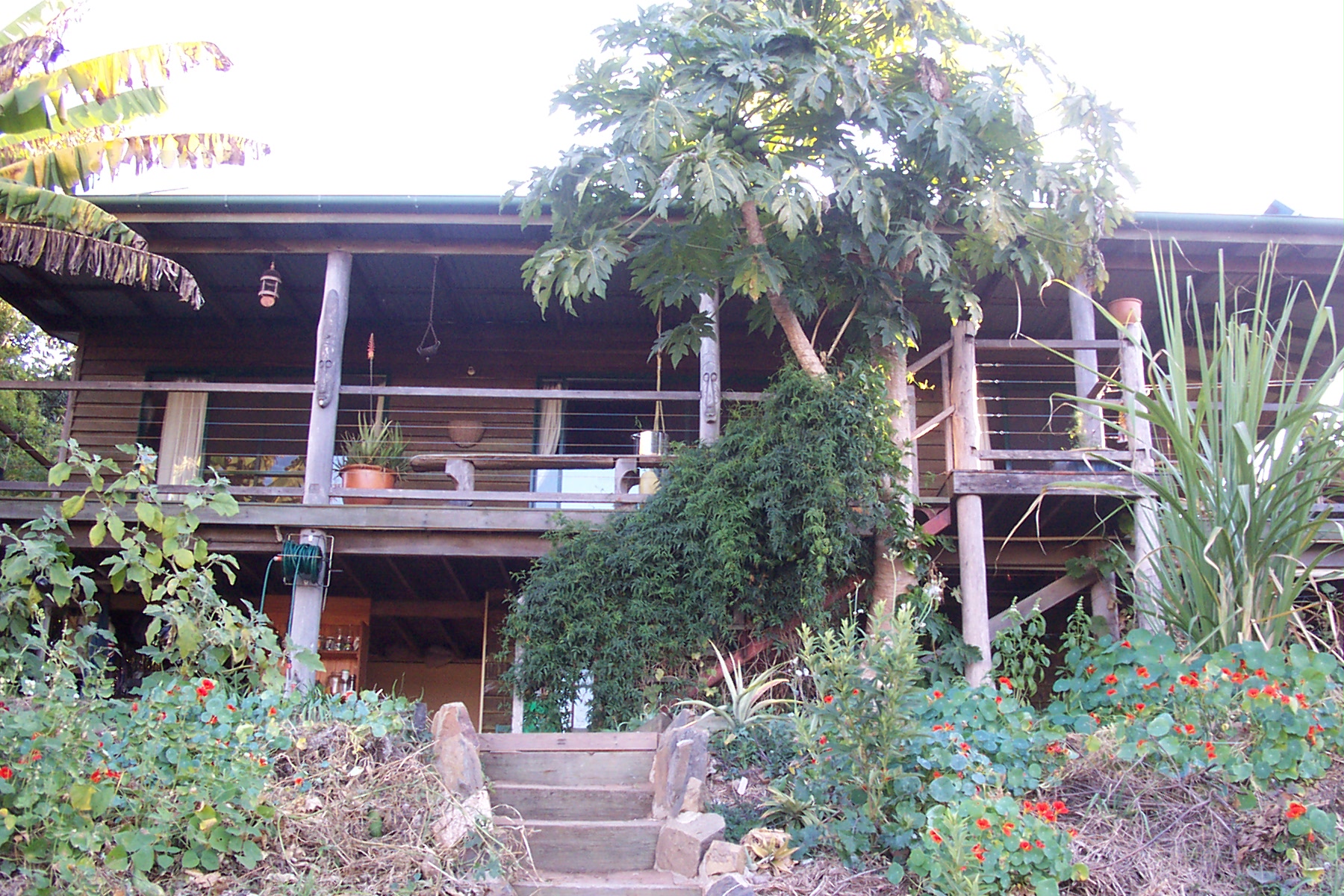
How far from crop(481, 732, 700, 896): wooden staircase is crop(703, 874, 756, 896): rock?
0.15 metres

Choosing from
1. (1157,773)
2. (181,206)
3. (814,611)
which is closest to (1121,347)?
(814,611)

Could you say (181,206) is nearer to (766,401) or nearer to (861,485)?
(766,401)

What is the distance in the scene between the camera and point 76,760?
3539mm

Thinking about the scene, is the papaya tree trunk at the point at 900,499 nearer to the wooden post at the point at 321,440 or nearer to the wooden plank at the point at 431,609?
the wooden post at the point at 321,440

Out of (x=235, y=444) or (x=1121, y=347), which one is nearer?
(x=1121, y=347)

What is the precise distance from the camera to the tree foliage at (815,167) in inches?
241

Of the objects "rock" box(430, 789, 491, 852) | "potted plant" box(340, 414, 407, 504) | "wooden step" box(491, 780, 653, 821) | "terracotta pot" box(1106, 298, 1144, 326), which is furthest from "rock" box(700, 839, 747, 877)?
"terracotta pot" box(1106, 298, 1144, 326)

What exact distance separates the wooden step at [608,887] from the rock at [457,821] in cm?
30

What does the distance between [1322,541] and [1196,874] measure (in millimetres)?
4802

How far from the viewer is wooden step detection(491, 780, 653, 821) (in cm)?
489

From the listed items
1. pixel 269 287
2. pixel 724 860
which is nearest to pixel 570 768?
pixel 724 860

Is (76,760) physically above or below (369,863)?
above

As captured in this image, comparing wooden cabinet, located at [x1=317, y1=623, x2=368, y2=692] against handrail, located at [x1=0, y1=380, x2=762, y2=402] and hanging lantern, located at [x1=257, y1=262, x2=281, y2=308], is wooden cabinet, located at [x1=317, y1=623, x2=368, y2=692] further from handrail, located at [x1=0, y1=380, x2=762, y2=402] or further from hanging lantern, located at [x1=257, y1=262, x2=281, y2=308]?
hanging lantern, located at [x1=257, y1=262, x2=281, y2=308]

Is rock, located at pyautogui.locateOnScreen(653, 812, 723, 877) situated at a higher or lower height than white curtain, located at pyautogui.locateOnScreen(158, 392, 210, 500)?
lower
